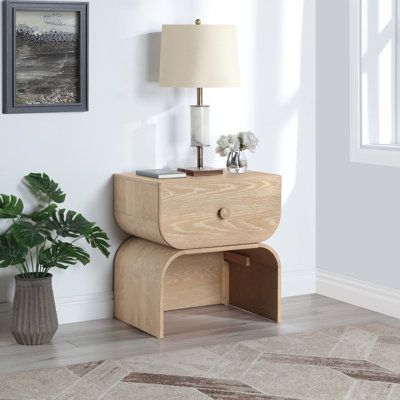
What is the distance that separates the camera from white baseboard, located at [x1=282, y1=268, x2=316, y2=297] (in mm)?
5102

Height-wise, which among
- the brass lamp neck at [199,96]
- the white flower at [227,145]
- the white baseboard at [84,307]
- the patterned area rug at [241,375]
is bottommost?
the patterned area rug at [241,375]

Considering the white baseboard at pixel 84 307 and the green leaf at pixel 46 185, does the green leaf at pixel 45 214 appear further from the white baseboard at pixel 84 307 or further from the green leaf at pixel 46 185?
the white baseboard at pixel 84 307

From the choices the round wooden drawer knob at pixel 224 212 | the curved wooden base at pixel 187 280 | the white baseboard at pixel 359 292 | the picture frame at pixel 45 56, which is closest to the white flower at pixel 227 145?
the round wooden drawer knob at pixel 224 212

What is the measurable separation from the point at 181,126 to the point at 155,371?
145cm

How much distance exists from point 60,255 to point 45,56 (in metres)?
0.93

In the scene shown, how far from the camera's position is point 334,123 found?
Answer: 499 centimetres

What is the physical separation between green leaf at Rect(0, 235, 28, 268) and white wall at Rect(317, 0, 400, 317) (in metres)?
1.77

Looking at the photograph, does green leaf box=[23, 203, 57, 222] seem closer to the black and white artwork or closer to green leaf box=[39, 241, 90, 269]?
green leaf box=[39, 241, 90, 269]

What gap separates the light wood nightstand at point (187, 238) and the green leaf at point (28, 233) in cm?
48

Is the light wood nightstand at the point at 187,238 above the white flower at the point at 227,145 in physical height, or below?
below

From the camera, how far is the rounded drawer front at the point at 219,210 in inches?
164

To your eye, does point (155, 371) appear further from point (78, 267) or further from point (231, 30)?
point (231, 30)

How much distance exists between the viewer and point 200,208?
4242 millimetres

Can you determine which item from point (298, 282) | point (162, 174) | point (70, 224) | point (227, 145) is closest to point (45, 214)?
point (70, 224)
